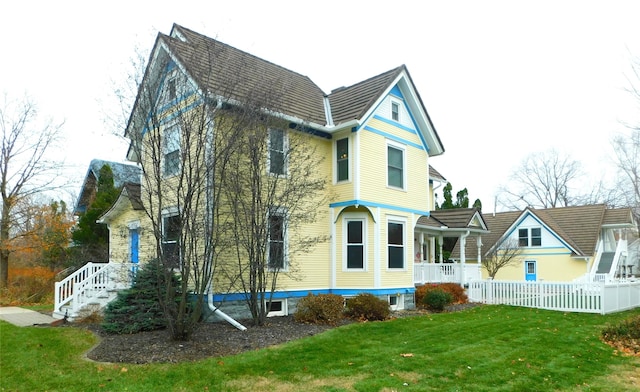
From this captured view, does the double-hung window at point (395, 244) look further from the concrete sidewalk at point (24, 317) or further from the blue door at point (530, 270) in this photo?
the blue door at point (530, 270)

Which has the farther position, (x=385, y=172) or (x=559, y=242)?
(x=559, y=242)

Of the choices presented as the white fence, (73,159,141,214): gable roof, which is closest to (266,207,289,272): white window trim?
the white fence

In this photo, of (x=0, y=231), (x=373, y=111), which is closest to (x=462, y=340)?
(x=373, y=111)

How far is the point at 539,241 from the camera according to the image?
31.6 meters

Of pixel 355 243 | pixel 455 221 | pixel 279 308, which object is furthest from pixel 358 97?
pixel 455 221

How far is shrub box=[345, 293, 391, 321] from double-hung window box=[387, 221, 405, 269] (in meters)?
2.41

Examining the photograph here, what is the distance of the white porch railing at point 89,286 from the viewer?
1340 centimetres

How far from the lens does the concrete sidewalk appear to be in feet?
44.3

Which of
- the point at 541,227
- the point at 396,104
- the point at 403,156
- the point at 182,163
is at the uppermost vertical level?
the point at 396,104

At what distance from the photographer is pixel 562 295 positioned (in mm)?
16812

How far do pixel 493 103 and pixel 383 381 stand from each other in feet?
93.7

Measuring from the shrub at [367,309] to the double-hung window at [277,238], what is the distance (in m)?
2.39

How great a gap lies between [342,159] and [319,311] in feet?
17.7

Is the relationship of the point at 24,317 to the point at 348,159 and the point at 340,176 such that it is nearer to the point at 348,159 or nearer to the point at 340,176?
the point at 340,176
